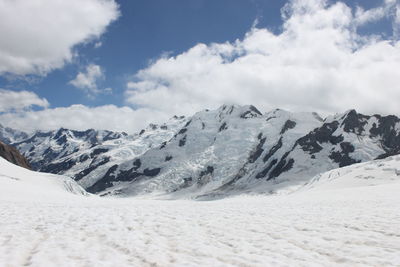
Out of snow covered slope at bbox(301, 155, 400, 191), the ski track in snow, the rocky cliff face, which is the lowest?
snow covered slope at bbox(301, 155, 400, 191)

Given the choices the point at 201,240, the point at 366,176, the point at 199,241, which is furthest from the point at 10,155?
the point at 199,241

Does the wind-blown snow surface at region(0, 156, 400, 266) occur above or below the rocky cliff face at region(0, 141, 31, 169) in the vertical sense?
below

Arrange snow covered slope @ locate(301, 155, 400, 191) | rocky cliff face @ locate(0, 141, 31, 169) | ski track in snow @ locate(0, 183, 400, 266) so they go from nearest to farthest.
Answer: ski track in snow @ locate(0, 183, 400, 266) → snow covered slope @ locate(301, 155, 400, 191) → rocky cliff face @ locate(0, 141, 31, 169)

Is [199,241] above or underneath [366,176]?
above

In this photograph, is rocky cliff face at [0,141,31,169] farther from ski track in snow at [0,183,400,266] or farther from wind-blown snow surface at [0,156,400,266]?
ski track in snow at [0,183,400,266]

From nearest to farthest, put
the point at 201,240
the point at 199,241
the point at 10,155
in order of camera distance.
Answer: the point at 199,241, the point at 201,240, the point at 10,155

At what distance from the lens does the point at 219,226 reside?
16344mm

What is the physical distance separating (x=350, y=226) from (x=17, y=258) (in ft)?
44.5

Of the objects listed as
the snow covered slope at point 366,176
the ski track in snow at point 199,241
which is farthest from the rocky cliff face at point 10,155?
the ski track in snow at point 199,241

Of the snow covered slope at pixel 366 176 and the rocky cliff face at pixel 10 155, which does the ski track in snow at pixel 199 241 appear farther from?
the rocky cliff face at pixel 10 155

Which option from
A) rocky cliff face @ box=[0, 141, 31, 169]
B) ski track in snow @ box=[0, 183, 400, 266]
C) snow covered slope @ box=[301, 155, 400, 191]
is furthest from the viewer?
rocky cliff face @ box=[0, 141, 31, 169]

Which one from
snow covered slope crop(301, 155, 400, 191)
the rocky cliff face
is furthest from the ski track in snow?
the rocky cliff face

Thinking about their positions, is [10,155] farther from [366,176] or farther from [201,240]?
[201,240]

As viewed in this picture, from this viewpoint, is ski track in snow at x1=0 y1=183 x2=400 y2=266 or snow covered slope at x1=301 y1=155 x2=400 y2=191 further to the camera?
snow covered slope at x1=301 y1=155 x2=400 y2=191
